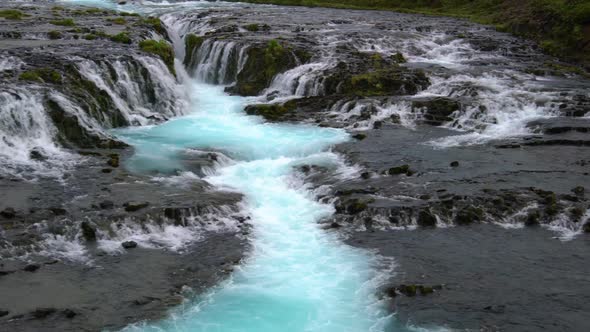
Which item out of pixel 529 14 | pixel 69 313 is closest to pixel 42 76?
pixel 69 313

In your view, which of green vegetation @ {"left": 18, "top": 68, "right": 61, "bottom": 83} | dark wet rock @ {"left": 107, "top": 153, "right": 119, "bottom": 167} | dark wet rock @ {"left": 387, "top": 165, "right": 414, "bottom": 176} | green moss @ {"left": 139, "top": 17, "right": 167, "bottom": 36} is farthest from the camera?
green moss @ {"left": 139, "top": 17, "right": 167, "bottom": 36}

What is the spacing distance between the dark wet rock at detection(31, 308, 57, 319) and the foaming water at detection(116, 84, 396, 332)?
6.76 feet

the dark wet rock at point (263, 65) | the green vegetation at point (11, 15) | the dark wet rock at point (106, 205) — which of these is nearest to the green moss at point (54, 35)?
the green vegetation at point (11, 15)

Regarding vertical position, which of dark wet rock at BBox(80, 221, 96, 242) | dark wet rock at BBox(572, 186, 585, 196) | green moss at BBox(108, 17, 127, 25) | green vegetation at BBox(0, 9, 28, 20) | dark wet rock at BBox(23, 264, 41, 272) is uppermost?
green vegetation at BBox(0, 9, 28, 20)

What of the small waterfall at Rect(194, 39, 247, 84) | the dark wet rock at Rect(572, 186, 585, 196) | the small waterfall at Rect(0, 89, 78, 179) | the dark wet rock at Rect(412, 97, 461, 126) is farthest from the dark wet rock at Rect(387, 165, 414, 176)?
the small waterfall at Rect(194, 39, 247, 84)

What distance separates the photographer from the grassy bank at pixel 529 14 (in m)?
42.0

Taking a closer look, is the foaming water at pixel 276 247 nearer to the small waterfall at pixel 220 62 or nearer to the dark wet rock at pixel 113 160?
the dark wet rock at pixel 113 160

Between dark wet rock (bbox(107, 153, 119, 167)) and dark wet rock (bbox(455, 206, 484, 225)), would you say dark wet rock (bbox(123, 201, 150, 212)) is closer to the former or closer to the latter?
dark wet rock (bbox(107, 153, 119, 167))

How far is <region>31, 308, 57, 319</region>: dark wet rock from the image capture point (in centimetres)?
1381

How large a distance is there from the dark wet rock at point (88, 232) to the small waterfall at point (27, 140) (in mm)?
4863

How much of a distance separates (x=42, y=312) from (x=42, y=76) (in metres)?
16.8

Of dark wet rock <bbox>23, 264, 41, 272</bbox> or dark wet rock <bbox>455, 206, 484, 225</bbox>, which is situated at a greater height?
dark wet rock <bbox>455, 206, 484, 225</bbox>

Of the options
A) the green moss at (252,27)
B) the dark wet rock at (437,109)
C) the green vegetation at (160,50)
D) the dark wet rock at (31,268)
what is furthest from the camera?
the green moss at (252,27)

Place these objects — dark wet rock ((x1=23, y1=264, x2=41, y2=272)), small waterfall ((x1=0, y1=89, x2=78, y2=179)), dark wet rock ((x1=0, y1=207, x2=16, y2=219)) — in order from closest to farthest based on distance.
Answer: dark wet rock ((x1=23, y1=264, x2=41, y2=272)), dark wet rock ((x1=0, y1=207, x2=16, y2=219)), small waterfall ((x1=0, y1=89, x2=78, y2=179))
